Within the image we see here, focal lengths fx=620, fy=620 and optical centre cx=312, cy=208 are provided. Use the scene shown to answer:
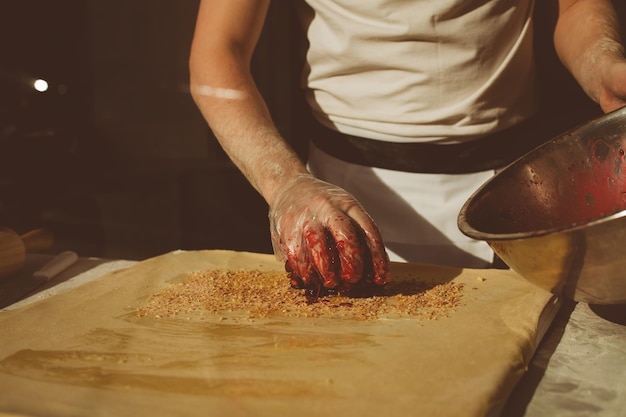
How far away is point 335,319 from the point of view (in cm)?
86

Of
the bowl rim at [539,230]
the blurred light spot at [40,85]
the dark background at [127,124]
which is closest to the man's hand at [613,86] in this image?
the bowl rim at [539,230]

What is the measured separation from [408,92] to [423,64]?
63 mm

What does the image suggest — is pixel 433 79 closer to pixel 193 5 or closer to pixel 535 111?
pixel 535 111

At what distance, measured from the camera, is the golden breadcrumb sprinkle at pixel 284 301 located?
887mm

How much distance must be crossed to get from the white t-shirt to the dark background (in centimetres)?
17

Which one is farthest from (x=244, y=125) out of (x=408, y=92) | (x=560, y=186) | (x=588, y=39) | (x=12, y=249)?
(x=588, y=39)

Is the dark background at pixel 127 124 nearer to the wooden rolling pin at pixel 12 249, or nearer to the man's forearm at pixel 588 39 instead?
the man's forearm at pixel 588 39

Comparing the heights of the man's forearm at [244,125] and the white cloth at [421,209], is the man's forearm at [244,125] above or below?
above

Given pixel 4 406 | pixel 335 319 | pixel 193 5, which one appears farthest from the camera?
pixel 193 5

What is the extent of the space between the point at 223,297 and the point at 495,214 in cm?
43

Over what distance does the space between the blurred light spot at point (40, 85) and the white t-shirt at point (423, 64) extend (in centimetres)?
76

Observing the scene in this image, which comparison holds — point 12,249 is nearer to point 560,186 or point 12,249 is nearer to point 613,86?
point 560,186

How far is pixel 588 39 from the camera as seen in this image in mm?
1260

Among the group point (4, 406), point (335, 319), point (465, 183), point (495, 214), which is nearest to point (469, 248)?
point (465, 183)
